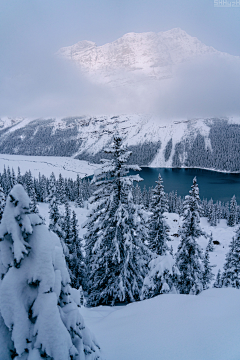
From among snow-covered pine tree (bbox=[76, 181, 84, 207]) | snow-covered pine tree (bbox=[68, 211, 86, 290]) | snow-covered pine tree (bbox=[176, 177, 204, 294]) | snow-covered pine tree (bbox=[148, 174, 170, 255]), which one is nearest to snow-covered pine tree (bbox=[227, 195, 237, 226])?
snow-covered pine tree (bbox=[76, 181, 84, 207])

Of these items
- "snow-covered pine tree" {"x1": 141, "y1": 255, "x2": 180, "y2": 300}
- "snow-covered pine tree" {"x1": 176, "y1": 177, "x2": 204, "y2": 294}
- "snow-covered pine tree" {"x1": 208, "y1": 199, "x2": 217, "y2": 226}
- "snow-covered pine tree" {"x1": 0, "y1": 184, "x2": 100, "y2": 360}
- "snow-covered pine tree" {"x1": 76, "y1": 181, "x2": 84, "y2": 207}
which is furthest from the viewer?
"snow-covered pine tree" {"x1": 76, "y1": 181, "x2": 84, "y2": 207}

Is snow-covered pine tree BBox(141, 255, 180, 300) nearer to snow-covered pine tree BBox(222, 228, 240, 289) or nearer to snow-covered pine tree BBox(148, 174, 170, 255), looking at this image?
snow-covered pine tree BBox(148, 174, 170, 255)

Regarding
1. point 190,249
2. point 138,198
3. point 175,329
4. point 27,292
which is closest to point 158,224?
point 190,249

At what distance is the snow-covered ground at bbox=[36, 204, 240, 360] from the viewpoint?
11.9ft

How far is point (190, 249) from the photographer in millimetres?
15188

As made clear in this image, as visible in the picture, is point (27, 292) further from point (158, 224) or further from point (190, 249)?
point (190, 249)

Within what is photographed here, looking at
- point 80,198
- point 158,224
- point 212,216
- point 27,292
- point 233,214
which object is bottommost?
point 212,216

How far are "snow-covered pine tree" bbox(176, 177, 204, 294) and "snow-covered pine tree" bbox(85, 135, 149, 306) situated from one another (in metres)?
6.10

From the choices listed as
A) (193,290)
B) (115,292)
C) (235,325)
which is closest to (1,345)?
(235,325)

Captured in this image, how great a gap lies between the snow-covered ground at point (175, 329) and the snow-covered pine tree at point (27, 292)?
Result: 1.63 meters

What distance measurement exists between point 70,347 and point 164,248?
13572 mm

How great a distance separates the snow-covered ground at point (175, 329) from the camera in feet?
11.9

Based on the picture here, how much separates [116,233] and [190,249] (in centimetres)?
858

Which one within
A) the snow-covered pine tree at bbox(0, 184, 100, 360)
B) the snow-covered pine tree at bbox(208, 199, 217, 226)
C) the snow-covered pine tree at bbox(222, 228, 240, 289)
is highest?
the snow-covered pine tree at bbox(0, 184, 100, 360)
